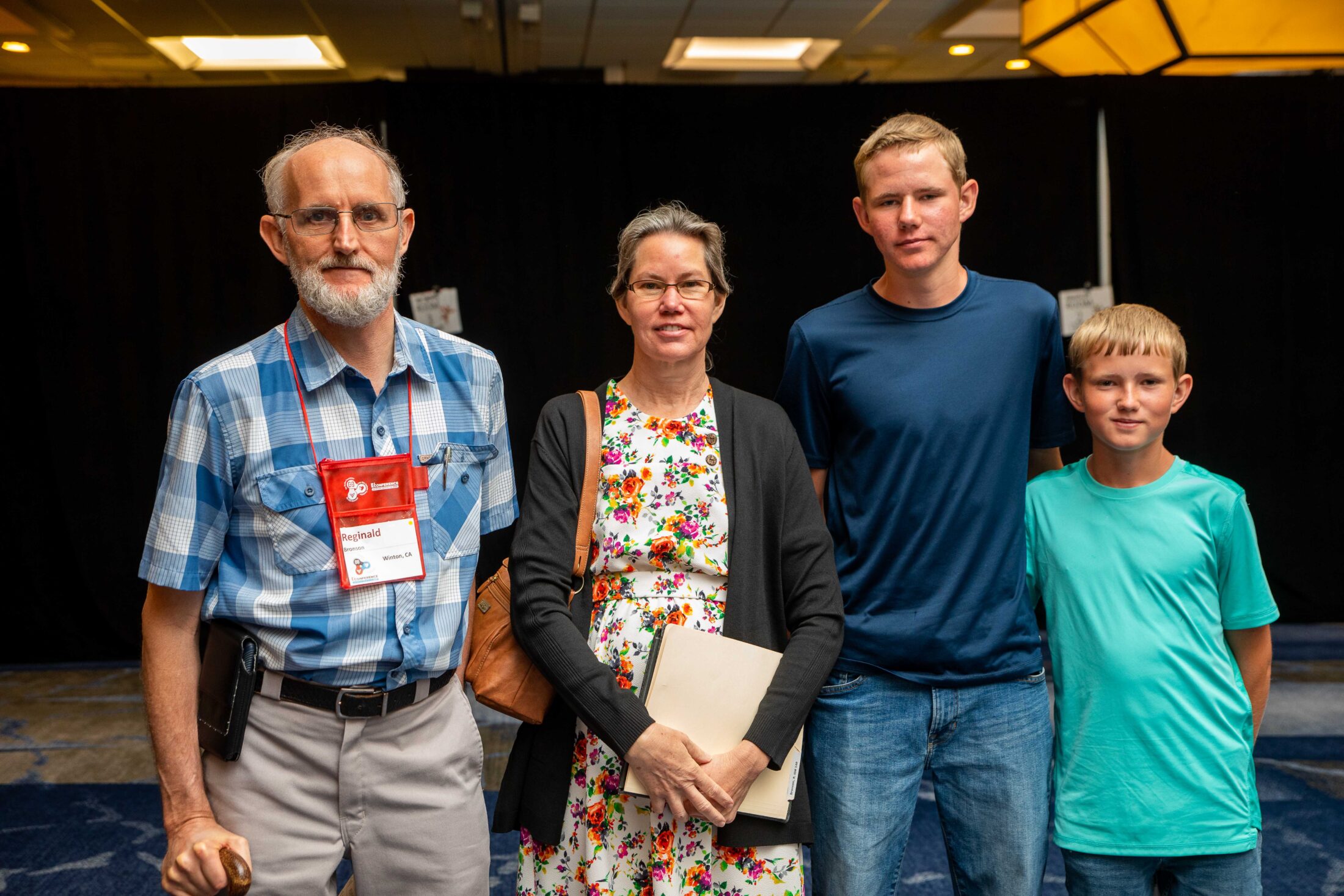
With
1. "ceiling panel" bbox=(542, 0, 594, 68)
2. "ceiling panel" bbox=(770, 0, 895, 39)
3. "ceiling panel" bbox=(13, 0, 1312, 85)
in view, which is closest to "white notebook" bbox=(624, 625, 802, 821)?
"ceiling panel" bbox=(13, 0, 1312, 85)

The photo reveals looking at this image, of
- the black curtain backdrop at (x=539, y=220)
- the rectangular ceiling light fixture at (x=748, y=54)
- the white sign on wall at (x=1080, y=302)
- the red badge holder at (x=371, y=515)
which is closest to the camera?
the red badge holder at (x=371, y=515)

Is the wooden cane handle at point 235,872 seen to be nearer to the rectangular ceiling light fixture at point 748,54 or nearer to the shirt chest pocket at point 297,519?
the shirt chest pocket at point 297,519

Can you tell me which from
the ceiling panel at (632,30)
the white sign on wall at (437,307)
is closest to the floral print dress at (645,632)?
the white sign on wall at (437,307)

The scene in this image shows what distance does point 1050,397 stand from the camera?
70.1 inches

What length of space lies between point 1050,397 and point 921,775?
2.27 ft

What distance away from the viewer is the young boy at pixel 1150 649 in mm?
1566

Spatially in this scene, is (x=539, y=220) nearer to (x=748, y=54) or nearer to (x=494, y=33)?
(x=494, y=33)

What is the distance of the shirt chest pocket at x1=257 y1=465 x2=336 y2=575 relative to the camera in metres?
1.44

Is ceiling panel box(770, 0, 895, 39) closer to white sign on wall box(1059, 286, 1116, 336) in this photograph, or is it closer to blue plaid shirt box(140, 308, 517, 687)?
white sign on wall box(1059, 286, 1116, 336)

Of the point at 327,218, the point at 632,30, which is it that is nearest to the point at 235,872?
the point at 327,218

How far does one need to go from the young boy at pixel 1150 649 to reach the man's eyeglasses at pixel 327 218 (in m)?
1.19

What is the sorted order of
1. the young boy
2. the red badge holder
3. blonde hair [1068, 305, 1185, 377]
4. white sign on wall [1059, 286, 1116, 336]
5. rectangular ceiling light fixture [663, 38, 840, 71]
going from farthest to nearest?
rectangular ceiling light fixture [663, 38, 840, 71] < white sign on wall [1059, 286, 1116, 336] < blonde hair [1068, 305, 1185, 377] < the young boy < the red badge holder

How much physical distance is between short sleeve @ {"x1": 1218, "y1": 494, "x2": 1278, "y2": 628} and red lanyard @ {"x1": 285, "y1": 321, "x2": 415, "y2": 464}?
1.30m

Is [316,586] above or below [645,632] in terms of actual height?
above
